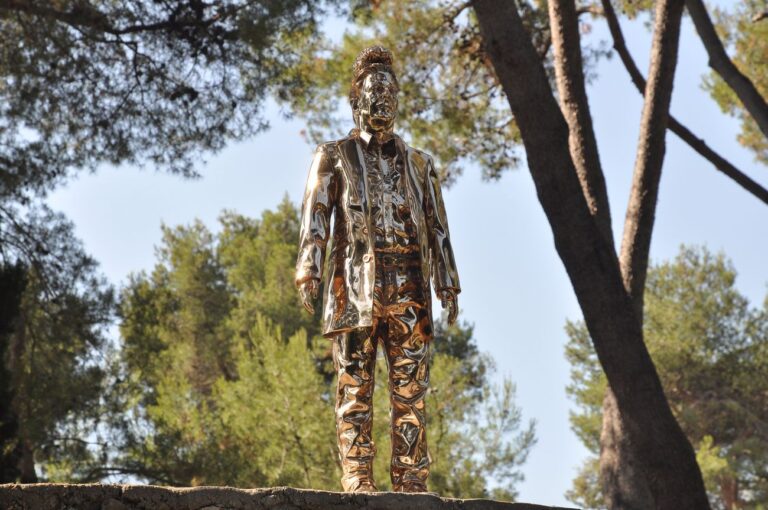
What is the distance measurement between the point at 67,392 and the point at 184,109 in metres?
2.83

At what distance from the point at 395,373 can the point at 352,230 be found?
65cm

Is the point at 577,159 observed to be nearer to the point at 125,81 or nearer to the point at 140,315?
the point at 125,81

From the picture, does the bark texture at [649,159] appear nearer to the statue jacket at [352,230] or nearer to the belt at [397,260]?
the statue jacket at [352,230]

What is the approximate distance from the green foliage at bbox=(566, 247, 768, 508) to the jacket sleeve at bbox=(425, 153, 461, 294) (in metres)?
15.0

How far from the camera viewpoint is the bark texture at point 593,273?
694cm

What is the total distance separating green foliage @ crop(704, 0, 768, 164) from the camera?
46.4 ft

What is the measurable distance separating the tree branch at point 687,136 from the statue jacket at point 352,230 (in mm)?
3804

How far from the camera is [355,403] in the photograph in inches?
199

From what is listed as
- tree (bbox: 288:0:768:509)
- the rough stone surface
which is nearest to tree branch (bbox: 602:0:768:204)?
tree (bbox: 288:0:768:509)

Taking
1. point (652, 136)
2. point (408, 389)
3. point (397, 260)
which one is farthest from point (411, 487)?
point (652, 136)

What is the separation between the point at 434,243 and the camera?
5.37 meters

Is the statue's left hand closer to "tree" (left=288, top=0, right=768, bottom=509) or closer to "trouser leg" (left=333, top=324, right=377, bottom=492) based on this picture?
"trouser leg" (left=333, top=324, right=377, bottom=492)

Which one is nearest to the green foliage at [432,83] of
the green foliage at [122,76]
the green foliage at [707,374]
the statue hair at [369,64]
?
the green foliage at [122,76]

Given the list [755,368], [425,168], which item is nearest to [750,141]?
[755,368]
